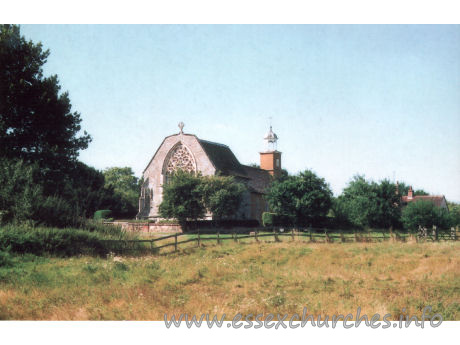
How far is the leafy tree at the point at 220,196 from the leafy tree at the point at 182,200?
60cm

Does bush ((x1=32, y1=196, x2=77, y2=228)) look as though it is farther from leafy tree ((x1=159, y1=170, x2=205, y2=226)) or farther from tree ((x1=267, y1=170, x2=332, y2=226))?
tree ((x1=267, y1=170, x2=332, y2=226))

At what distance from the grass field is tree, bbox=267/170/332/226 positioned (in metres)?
16.9

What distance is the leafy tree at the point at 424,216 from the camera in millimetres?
31188

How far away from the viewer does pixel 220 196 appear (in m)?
38.5

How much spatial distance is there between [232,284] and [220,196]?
2479cm

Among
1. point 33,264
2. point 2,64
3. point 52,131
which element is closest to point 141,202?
point 52,131

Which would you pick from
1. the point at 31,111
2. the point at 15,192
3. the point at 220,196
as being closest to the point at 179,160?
the point at 220,196

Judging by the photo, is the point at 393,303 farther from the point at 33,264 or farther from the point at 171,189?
the point at 171,189

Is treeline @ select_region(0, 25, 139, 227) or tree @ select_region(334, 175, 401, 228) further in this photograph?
tree @ select_region(334, 175, 401, 228)

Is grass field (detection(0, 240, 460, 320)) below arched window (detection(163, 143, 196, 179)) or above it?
below

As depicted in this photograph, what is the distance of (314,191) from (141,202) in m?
20.8

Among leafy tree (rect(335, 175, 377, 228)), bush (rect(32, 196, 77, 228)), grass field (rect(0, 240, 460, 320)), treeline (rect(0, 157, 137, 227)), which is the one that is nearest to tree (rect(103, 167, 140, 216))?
leafy tree (rect(335, 175, 377, 228))

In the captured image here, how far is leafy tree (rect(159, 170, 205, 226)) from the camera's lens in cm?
3791

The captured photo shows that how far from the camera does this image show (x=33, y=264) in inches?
659
